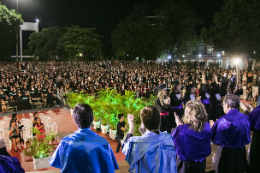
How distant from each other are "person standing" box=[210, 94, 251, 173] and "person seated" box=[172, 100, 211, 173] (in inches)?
15.2

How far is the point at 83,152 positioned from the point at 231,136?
2.12 m

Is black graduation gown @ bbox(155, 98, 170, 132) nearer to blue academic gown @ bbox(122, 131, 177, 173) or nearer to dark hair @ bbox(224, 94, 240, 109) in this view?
dark hair @ bbox(224, 94, 240, 109)

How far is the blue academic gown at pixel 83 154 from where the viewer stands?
2521 millimetres

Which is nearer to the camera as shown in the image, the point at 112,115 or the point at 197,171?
the point at 197,171

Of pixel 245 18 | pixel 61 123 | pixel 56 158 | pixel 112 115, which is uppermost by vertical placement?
pixel 245 18

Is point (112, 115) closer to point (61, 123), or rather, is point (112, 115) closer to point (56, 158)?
point (61, 123)

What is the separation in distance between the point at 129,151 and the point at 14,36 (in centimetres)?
3885

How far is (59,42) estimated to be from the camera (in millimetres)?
48531

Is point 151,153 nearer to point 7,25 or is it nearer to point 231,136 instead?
point 231,136

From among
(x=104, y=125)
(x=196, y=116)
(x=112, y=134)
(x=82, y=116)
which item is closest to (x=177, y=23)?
(x=104, y=125)

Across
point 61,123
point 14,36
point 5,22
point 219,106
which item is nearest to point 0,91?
point 61,123

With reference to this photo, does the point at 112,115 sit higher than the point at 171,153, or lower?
lower

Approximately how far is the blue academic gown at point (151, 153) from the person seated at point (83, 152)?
26 cm

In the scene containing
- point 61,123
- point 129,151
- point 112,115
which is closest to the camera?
point 129,151
